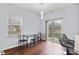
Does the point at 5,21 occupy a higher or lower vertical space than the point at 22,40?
higher

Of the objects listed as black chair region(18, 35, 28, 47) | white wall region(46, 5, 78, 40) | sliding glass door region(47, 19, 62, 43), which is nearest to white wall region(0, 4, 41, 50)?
black chair region(18, 35, 28, 47)

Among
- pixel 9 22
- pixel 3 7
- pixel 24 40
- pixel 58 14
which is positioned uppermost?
pixel 3 7

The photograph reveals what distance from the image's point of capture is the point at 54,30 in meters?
1.63

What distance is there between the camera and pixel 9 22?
1.51 meters

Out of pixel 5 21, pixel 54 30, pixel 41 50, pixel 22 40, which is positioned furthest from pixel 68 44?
pixel 5 21

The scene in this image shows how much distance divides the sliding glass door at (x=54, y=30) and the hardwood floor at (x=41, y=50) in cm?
10

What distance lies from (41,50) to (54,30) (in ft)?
1.33

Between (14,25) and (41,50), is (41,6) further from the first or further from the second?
(41,50)

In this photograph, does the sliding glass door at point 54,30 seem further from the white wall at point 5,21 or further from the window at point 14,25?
the window at point 14,25

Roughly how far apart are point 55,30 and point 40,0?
0.56 meters

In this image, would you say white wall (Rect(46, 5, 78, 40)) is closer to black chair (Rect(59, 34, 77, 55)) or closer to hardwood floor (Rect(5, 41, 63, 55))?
black chair (Rect(59, 34, 77, 55))

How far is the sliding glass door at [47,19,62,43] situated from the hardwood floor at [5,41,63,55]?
102mm
